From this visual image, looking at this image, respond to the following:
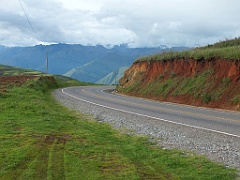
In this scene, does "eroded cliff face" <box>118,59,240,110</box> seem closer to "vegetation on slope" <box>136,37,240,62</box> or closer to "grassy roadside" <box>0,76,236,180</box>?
"vegetation on slope" <box>136,37,240,62</box>

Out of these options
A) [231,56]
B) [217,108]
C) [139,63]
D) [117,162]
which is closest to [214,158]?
[117,162]

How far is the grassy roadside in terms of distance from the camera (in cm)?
655

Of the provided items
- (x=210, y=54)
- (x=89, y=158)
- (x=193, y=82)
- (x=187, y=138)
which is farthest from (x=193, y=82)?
(x=89, y=158)

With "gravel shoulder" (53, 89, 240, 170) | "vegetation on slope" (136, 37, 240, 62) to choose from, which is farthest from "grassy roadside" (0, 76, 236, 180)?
"vegetation on slope" (136, 37, 240, 62)

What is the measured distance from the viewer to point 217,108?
71.3ft

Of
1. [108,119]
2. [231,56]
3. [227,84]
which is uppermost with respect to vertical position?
[231,56]

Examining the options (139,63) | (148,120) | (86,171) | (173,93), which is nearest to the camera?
(86,171)

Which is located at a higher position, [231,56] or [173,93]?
[231,56]

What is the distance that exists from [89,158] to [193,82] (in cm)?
2096

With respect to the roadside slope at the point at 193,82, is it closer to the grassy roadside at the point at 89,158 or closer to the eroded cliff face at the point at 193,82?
the eroded cliff face at the point at 193,82

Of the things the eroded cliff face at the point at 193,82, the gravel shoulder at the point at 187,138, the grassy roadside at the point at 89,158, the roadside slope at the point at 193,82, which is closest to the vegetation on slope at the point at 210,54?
the roadside slope at the point at 193,82

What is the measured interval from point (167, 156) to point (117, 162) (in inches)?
57.2

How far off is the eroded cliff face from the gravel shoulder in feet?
29.5

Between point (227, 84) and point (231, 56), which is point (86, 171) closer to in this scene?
point (227, 84)
